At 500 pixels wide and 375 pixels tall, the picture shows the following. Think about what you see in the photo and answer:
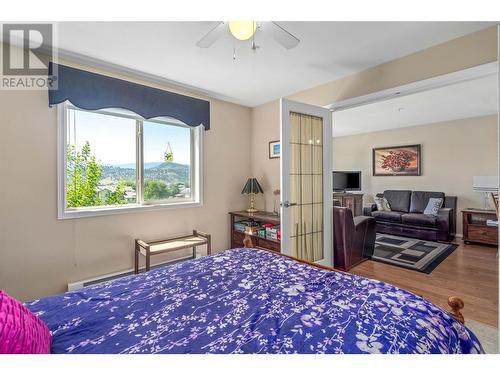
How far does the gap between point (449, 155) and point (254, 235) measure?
184 inches

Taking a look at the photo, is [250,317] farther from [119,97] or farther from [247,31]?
[119,97]

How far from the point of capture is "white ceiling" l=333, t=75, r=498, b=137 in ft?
11.4

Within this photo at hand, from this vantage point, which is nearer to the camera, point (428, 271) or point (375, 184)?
point (428, 271)

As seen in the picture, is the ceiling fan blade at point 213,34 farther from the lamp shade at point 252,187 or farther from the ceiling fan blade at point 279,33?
the lamp shade at point 252,187

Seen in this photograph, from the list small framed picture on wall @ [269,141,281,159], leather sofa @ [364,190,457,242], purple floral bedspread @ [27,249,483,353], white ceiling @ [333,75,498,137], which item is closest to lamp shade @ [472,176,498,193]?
leather sofa @ [364,190,457,242]

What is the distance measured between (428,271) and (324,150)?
80.7 inches

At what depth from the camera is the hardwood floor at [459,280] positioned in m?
2.30

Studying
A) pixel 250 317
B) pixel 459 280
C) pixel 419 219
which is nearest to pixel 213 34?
pixel 250 317

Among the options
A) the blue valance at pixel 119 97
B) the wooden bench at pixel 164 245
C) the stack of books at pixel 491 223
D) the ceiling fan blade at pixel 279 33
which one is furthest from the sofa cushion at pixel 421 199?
the ceiling fan blade at pixel 279 33

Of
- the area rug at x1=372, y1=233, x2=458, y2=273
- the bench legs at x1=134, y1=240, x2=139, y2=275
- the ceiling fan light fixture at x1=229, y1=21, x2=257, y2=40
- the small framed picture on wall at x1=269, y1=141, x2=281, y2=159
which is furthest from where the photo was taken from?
the small framed picture on wall at x1=269, y1=141, x2=281, y2=159

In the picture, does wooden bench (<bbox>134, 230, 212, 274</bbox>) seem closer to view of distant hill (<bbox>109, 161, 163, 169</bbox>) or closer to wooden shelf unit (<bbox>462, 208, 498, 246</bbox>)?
view of distant hill (<bbox>109, 161, 163, 169</bbox>)

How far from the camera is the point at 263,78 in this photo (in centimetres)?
295
